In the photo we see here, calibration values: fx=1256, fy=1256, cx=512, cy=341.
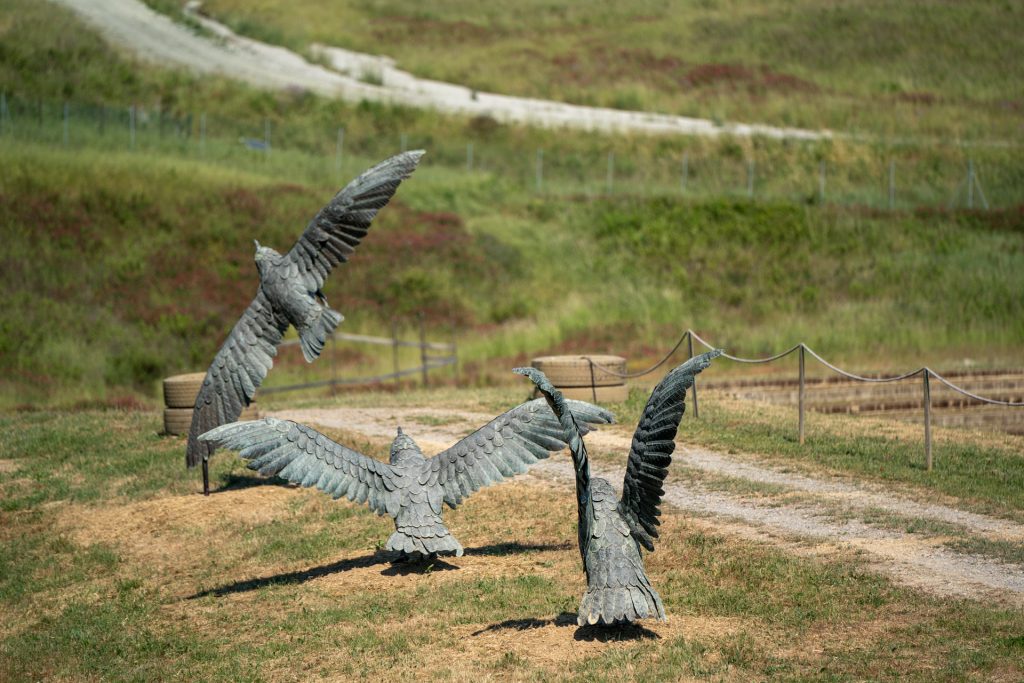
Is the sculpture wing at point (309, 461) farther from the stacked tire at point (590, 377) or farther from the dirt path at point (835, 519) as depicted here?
the stacked tire at point (590, 377)

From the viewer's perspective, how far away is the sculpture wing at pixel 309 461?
1109 cm

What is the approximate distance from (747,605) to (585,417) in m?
2.11

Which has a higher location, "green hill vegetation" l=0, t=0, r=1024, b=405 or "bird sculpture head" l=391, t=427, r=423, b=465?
"green hill vegetation" l=0, t=0, r=1024, b=405

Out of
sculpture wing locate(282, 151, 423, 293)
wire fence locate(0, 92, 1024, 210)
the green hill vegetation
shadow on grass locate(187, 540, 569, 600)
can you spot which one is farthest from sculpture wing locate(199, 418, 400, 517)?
wire fence locate(0, 92, 1024, 210)

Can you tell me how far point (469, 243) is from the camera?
35.7 meters

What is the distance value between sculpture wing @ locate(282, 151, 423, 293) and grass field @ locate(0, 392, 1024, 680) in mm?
2835

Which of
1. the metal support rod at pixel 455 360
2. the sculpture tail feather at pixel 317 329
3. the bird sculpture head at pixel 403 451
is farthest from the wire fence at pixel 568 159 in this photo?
the bird sculpture head at pixel 403 451

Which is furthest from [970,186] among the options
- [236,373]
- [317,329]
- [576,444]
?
[576,444]

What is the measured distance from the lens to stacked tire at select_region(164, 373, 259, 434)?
18.8 meters

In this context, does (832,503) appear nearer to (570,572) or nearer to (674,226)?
(570,572)

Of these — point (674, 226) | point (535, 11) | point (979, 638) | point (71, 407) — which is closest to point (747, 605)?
point (979, 638)

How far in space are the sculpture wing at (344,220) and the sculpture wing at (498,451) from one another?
3.67 m

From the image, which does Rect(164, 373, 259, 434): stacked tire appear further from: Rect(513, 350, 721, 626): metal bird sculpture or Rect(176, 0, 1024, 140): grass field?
Rect(176, 0, 1024, 140): grass field

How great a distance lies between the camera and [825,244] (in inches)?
1409
